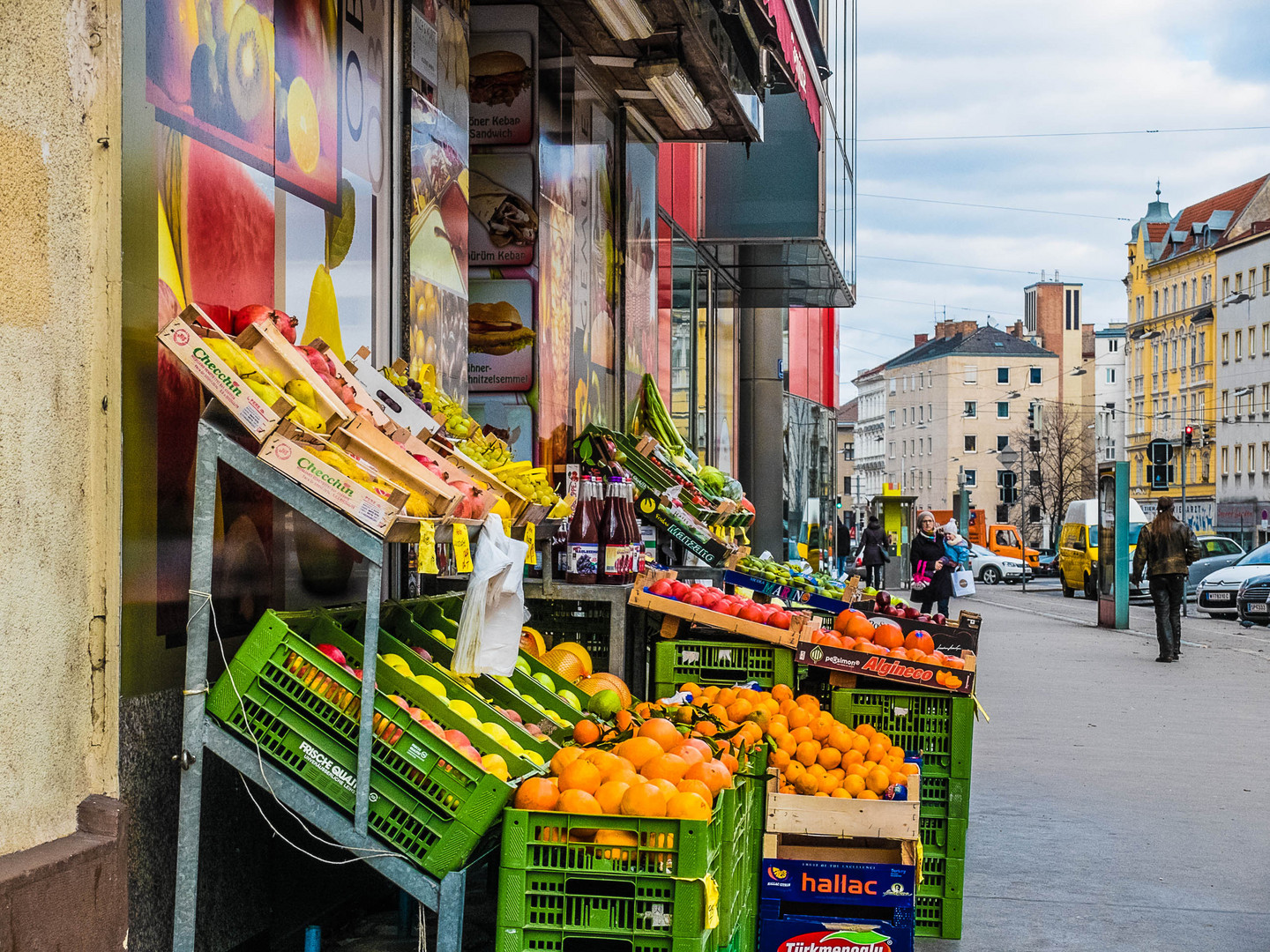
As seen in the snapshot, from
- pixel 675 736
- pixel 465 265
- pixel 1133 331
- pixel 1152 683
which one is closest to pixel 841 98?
pixel 1152 683

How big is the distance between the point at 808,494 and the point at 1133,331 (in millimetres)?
70591

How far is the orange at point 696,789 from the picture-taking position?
411 cm

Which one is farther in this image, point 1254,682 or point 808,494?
point 808,494

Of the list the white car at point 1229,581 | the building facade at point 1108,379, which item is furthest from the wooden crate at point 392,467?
the building facade at point 1108,379

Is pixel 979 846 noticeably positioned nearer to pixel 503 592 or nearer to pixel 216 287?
pixel 503 592

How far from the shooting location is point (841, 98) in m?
19.0

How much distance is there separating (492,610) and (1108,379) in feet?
409

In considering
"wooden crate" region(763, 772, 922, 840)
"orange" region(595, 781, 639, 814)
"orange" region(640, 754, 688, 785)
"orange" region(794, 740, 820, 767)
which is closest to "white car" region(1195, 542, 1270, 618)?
"orange" region(794, 740, 820, 767)

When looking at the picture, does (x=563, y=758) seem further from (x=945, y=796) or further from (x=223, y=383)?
(x=945, y=796)

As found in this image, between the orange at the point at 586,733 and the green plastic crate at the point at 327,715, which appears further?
the orange at the point at 586,733

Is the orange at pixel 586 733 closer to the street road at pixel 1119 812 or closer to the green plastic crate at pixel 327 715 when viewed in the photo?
the green plastic crate at pixel 327 715

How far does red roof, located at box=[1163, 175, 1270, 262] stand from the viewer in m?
80.9

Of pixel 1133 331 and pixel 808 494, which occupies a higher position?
pixel 1133 331

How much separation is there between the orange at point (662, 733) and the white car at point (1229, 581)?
25.4m
